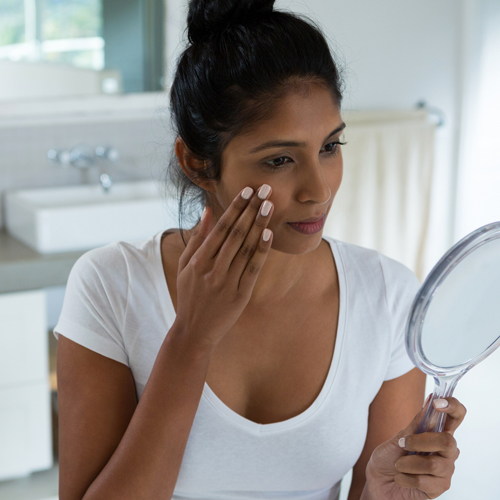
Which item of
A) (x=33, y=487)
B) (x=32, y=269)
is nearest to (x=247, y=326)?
(x=32, y=269)

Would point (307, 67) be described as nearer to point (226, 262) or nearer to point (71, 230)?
point (226, 262)

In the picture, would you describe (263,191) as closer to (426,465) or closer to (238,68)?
(238,68)

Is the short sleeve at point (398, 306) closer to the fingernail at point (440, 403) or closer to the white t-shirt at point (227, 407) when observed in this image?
the white t-shirt at point (227, 407)

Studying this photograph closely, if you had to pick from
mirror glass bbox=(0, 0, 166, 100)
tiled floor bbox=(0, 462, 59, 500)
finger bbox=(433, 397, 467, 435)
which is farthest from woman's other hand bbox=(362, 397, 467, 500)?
mirror glass bbox=(0, 0, 166, 100)

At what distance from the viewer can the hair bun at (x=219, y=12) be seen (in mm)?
831

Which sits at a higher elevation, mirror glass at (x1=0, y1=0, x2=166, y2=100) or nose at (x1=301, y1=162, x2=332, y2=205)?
mirror glass at (x1=0, y1=0, x2=166, y2=100)

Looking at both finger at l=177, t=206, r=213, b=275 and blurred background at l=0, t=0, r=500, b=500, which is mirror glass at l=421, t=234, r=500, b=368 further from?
blurred background at l=0, t=0, r=500, b=500

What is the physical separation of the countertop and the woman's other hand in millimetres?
1251

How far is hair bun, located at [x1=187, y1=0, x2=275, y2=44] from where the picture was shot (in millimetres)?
831

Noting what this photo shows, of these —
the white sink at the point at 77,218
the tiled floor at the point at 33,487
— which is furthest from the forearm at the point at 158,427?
the tiled floor at the point at 33,487

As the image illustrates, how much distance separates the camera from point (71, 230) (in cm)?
182

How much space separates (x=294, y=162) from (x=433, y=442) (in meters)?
0.35

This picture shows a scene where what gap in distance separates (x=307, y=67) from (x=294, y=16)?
8 centimetres

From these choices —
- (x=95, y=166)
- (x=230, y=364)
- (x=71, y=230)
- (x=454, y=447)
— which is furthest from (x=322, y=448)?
(x=95, y=166)
